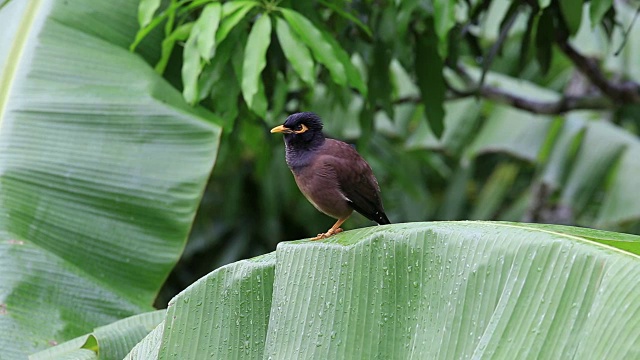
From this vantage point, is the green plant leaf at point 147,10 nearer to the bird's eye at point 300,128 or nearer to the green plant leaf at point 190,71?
the green plant leaf at point 190,71

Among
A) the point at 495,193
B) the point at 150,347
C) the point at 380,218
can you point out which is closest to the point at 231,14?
the point at 380,218

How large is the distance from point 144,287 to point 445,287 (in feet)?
6.04

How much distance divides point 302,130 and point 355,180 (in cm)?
33

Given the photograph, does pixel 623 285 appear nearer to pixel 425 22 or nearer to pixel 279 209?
pixel 425 22

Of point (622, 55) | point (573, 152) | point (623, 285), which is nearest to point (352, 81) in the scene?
point (623, 285)

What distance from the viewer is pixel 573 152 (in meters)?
6.88

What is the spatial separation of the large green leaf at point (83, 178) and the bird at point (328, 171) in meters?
0.51

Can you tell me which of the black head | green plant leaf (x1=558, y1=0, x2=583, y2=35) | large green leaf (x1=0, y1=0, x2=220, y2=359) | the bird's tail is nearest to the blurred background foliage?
green plant leaf (x1=558, y1=0, x2=583, y2=35)

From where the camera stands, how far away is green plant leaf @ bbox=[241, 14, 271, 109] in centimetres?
390

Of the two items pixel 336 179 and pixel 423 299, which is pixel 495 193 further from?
pixel 423 299

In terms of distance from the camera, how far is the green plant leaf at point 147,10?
418 centimetres

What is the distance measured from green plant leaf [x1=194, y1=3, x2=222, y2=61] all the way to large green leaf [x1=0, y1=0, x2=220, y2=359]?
53 cm

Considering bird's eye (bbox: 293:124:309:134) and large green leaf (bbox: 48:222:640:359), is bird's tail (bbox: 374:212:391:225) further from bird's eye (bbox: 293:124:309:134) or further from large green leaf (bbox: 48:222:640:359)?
large green leaf (bbox: 48:222:640:359)

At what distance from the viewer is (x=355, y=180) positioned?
388cm
